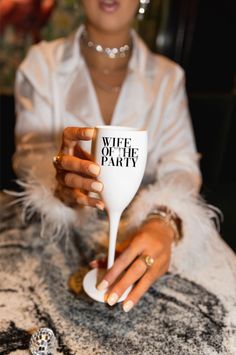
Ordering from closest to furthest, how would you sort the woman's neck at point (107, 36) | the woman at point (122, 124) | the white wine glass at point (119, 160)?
1. the white wine glass at point (119, 160)
2. the woman at point (122, 124)
3. the woman's neck at point (107, 36)

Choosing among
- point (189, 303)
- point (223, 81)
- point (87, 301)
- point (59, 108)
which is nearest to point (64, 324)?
point (87, 301)

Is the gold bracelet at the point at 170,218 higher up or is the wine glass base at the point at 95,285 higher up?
the gold bracelet at the point at 170,218

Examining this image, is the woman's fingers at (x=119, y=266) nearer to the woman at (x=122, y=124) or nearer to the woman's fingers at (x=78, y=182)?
the woman at (x=122, y=124)

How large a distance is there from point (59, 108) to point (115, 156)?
0.49 m

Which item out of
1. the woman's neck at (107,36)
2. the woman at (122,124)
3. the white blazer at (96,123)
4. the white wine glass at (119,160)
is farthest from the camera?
the woman's neck at (107,36)

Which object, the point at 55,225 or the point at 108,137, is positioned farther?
the point at 55,225

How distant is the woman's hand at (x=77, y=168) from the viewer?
0.42 m

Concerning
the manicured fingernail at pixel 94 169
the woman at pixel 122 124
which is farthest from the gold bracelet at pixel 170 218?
the manicured fingernail at pixel 94 169

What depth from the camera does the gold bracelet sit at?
587 mm

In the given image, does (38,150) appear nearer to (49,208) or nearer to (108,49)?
(49,208)

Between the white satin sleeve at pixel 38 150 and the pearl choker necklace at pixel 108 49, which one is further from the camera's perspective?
the pearl choker necklace at pixel 108 49

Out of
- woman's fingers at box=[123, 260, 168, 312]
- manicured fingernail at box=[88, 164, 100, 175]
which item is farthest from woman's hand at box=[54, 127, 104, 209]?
woman's fingers at box=[123, 260, 168, 312]

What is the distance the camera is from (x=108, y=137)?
390 mm

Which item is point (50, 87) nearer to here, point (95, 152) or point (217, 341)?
point (95, 152)
